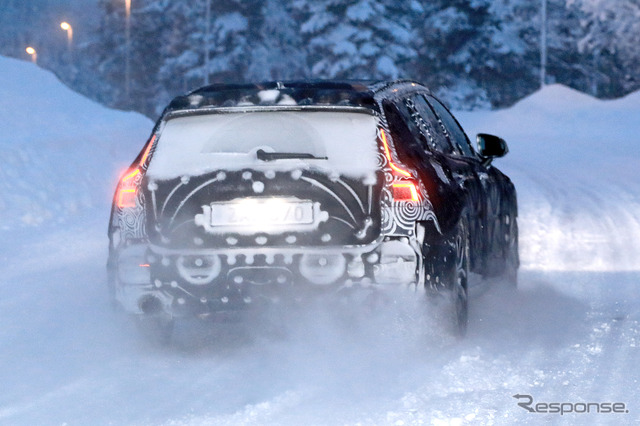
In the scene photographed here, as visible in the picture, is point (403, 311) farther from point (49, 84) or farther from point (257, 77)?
point (257, 77)

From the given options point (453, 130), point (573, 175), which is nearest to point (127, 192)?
point (453, 130)

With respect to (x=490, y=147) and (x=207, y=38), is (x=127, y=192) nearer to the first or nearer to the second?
(x=490, y=147)

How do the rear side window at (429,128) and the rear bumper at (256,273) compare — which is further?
the rear side window at (429,128)

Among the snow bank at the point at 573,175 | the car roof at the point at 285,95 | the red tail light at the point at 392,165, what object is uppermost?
the car roof at the point at 285,95

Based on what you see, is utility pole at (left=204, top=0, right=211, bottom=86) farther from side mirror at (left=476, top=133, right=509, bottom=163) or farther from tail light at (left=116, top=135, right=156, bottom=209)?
tail light at (left=116, top=135, right=156, bottom=209)

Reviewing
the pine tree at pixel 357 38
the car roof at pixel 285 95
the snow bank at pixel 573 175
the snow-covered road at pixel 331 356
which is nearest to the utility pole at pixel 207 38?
the pine tree at pixel 357 38

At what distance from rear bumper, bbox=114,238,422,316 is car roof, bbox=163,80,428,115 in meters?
0.77

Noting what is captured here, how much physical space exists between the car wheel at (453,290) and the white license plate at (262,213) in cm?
72

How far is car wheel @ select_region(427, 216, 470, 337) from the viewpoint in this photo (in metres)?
6.02

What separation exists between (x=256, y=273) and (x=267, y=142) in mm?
686

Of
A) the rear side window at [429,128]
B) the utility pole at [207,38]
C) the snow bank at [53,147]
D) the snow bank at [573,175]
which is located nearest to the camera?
the rear side window at [429,128]

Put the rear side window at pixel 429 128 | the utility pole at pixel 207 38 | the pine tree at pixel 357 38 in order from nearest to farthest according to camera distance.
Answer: the rear side window at pixel 429 128
the pine tree at pixel 357 38
the utility pole at pixel 207 38

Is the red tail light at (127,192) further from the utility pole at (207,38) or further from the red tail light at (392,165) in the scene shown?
Answer: the utility pole at (207,38)

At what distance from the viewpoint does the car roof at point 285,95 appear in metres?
6.09
